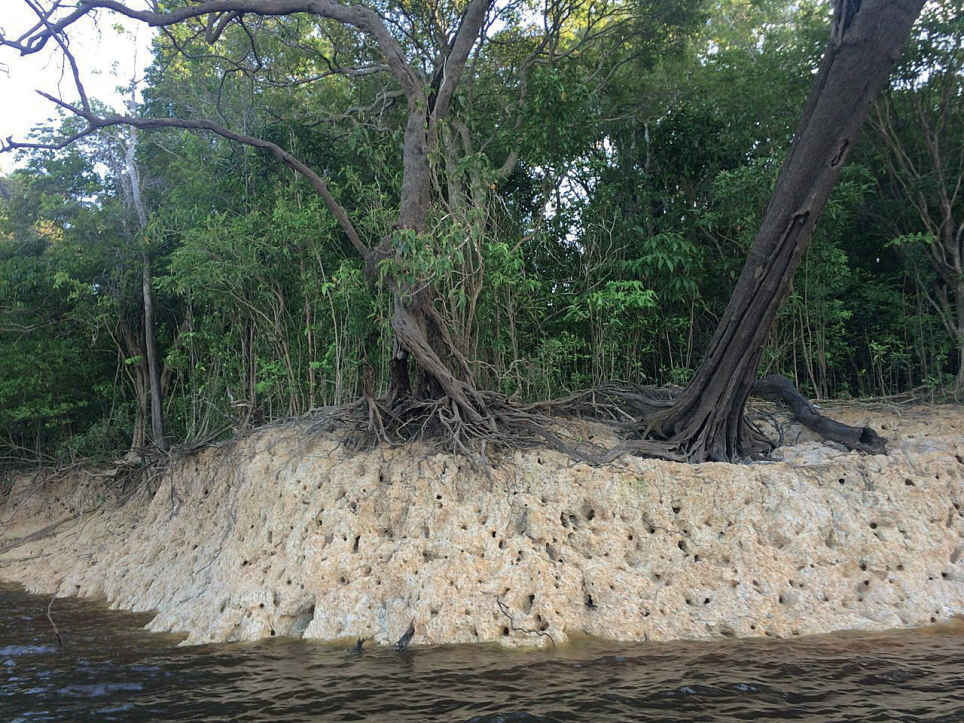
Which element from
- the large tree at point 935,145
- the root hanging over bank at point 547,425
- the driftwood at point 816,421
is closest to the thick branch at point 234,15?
the root hanging over bank at point 547,425

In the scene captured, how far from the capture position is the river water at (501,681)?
3871mm

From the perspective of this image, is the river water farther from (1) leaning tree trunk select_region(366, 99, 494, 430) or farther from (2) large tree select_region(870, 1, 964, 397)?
(2) large tree select_region(870, 1, 964, 397)

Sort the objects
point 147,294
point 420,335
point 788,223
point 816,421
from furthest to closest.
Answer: point 147,294 < point 816,421 < point 420,335 < point 788,223

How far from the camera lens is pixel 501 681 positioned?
14.4 ft

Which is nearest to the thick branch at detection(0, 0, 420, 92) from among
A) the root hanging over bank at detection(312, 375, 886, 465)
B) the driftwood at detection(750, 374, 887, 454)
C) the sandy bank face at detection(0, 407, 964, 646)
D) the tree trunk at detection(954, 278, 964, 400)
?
the root hanging over bank at detection(312, 375, 886, 465)

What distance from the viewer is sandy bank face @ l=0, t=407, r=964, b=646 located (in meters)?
5.38

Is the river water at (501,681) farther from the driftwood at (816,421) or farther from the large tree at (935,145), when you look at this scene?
the large tree at (935,145)

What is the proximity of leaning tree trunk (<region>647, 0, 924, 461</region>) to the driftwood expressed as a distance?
0.78 metres

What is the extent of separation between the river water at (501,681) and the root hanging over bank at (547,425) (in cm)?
225

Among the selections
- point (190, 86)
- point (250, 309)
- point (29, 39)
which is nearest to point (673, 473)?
point (250, 309)

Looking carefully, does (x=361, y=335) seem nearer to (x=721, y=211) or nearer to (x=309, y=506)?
(x=309, y=506)

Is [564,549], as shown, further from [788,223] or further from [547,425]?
[788,223]

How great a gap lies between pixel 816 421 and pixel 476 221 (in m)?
4.44

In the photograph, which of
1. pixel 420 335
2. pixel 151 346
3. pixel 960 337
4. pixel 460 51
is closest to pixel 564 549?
pixel 420 335
